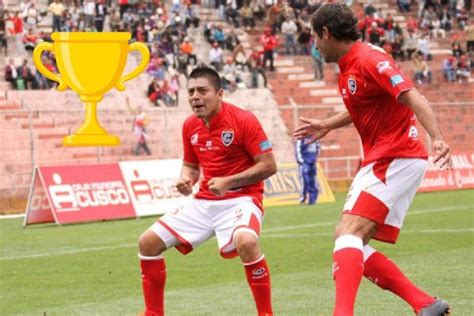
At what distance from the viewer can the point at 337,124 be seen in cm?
920

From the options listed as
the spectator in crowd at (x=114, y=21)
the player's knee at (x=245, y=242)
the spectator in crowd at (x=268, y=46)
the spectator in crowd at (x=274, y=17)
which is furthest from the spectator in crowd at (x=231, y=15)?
the player's knee at (x=245, y=242)

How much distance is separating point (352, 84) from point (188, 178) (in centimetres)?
206

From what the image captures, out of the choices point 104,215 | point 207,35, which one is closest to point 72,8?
point 207,35

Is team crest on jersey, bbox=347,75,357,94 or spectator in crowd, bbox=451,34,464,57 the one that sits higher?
team crest on jersey, bbox=347,75,357,94

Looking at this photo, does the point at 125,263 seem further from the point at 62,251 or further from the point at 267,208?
the point at 267,208

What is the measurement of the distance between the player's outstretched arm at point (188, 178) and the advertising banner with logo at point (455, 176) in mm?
21414

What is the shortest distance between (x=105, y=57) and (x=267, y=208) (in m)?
13.5

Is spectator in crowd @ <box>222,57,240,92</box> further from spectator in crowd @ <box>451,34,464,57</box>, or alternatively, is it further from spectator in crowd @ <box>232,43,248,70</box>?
spectator in crowd @ <box>451,34,464,57</box>

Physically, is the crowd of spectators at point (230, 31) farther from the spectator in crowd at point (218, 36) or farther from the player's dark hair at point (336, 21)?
the player's dark hair at point (336, 21)

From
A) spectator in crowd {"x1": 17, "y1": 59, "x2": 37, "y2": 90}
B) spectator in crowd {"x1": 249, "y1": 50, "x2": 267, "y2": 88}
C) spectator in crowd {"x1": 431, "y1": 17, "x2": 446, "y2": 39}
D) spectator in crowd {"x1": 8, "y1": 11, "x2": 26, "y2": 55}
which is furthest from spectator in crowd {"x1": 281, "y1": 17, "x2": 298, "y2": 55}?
spectator in crowd {"x1": 17, "y1": 59, "x2": 37, "y2": 90}

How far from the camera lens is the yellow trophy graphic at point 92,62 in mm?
12625

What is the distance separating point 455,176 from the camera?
32.6 m

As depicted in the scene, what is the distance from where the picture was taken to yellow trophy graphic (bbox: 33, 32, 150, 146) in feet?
41.4

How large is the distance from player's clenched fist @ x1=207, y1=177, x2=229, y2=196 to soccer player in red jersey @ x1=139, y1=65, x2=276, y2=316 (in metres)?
0.25
